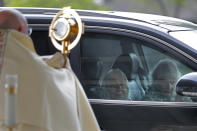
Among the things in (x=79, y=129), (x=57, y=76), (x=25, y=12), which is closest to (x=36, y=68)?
(x=57, y=76)

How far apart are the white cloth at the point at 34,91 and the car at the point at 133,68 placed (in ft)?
4.37

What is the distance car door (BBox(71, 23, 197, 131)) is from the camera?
12.8 feet

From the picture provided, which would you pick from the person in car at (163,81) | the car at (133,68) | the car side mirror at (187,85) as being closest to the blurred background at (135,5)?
the car at (133,68)

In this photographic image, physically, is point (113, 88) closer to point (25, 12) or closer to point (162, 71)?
point (162, 71)

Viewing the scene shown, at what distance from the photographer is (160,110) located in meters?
3.93

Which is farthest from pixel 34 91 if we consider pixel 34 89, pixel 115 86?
pixel 115 86

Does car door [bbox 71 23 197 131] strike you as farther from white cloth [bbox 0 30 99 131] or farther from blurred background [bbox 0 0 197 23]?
blurred background [bbox 0 0 197 23]

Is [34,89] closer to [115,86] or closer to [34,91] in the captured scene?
[34,91]

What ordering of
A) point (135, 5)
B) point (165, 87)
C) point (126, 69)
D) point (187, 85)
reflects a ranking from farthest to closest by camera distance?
1. point (135, 5)
2. point (126, 69)
3. point (165, 87)
4. point (187, 85)

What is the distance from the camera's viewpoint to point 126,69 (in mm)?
4145

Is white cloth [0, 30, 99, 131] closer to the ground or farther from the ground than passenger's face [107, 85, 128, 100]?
farther from the ground

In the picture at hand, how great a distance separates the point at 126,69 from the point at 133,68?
0.05 meters

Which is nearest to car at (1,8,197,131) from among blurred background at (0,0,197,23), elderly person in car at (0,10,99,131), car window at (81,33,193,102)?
car window at (81,33,193,102)

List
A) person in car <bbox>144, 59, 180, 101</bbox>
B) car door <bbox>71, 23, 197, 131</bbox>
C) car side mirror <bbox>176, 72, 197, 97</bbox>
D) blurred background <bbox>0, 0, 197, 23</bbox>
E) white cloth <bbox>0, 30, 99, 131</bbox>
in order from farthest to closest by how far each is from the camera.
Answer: blurred background <bbox>0, 0, 197, 23</bbox> → person in car <bbox>144, 59, 180, 101</bbox> → car door <bbox>71, 23, 197, 131</bbox> → car side mirror <bbox>176, 72, 197, 97</bbox> → white cloth <bbox>0, 30, 99, 131</bbox>
